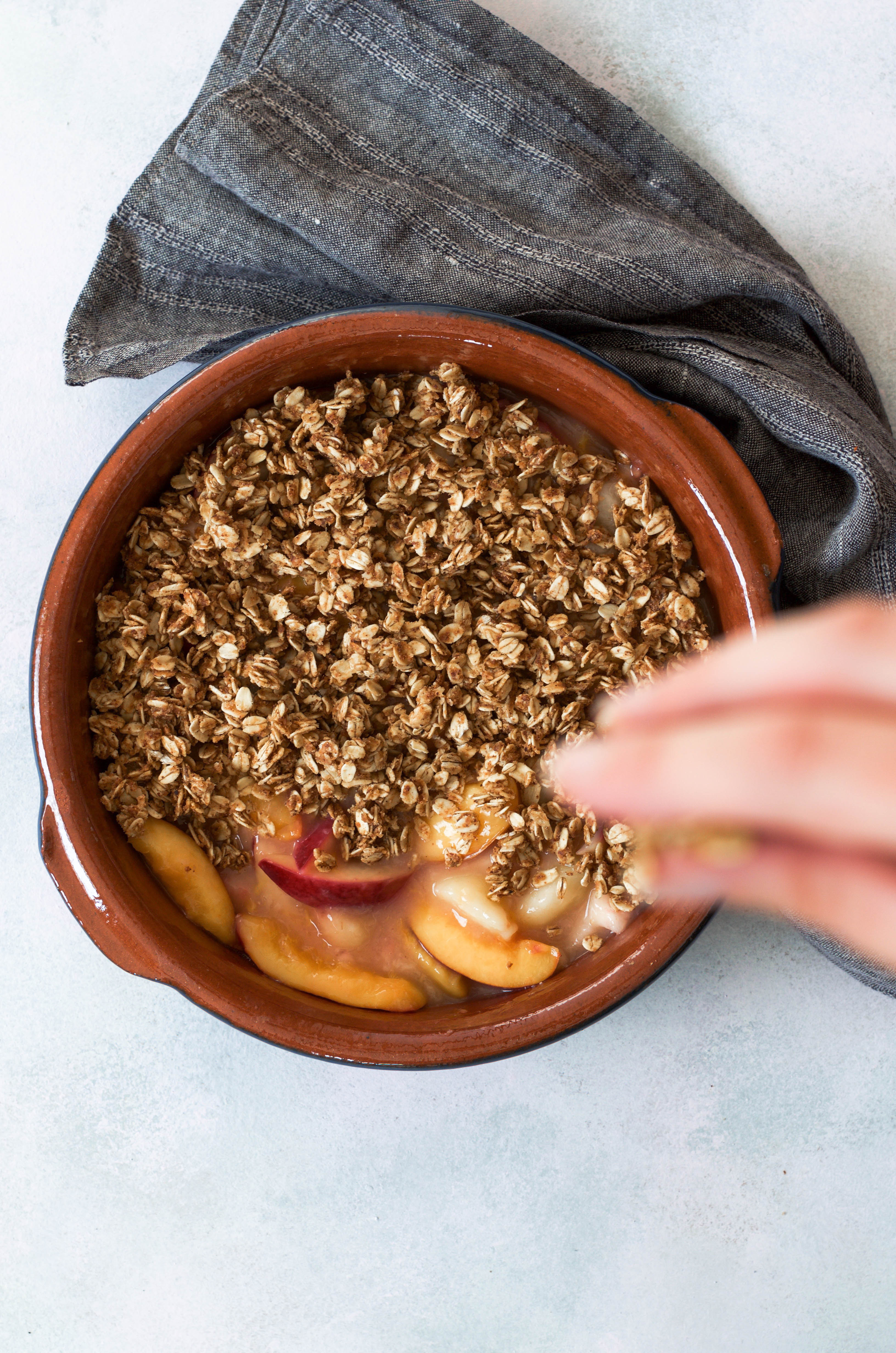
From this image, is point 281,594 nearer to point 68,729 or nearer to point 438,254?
point 68,729

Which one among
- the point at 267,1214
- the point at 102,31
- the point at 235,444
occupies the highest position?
the point at 102,31

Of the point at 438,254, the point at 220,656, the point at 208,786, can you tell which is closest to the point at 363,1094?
the point at 208,786

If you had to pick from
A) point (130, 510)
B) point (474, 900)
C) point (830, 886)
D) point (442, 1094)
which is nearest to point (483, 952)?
point (474, 900)

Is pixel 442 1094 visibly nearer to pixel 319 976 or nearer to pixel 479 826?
pixel 319 976

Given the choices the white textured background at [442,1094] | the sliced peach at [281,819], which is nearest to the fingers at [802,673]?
the sliced peach at [281,819]

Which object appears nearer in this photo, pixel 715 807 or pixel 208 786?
pixel 715 807

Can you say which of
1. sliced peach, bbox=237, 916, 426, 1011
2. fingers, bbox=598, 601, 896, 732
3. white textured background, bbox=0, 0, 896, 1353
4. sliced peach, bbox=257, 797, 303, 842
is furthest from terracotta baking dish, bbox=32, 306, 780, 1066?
fingers, bbox=598, 601, 896, 732

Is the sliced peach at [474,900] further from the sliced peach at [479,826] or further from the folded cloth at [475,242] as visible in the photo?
the folded cloth at [475,242]
